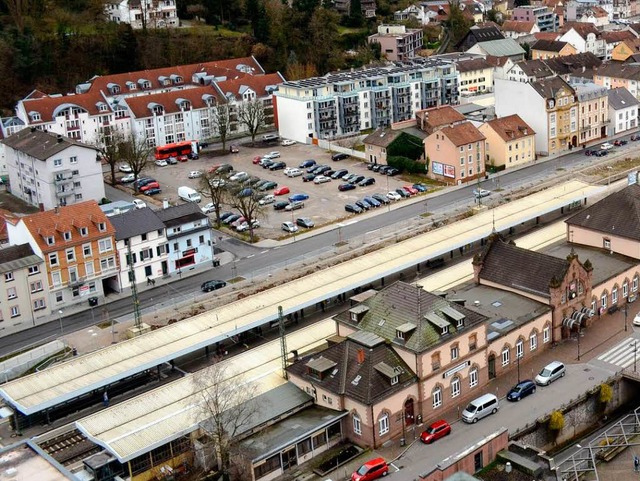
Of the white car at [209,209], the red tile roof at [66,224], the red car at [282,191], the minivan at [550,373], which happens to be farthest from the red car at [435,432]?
the red car at [282,191]

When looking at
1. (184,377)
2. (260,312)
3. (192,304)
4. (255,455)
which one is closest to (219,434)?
(255,455)

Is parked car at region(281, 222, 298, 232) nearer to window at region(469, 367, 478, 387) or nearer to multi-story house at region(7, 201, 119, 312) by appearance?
multi-story house at region(7, 201, 119, 312)

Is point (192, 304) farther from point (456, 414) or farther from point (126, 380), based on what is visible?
point (456, 414)

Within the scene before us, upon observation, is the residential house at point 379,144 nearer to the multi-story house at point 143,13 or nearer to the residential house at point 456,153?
the residential house at point 456,153

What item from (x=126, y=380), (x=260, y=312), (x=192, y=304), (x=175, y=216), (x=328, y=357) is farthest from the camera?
(x=175, y=216)

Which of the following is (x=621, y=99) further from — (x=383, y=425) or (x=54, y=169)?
(x=383, y=425)

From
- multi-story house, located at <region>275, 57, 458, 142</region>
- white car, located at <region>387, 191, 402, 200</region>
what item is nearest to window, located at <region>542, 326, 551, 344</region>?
white car, located at <region>387, 191, 402, 200</region>

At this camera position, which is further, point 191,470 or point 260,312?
point 260,312
